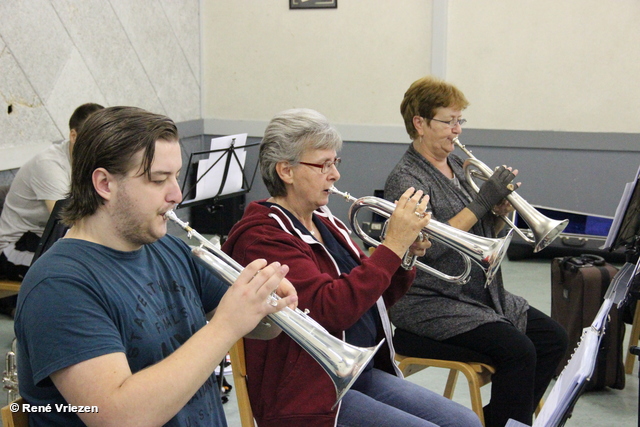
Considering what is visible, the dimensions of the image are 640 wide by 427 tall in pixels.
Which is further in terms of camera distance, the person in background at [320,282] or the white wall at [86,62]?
the white wall at [86,62]

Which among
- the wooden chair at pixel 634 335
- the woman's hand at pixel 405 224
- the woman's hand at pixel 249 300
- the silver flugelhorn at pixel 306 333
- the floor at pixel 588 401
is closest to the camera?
the woman's hand at pixel 249 300

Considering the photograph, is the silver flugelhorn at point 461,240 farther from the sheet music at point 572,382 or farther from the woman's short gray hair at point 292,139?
the sheet music at point 572,382

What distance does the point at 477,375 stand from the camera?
90.2 inches

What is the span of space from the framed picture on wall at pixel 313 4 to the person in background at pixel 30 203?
2970 millimetres

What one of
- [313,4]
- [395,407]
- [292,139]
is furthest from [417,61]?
[395,407]

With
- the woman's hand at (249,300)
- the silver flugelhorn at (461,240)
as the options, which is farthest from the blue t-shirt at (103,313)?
the silver flugelhorn at (461,240)

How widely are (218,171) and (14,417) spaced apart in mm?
3006

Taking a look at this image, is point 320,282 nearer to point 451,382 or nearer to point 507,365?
point 507,365

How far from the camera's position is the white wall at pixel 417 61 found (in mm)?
5273

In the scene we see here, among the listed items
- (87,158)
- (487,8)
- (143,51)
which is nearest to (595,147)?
(487,8)

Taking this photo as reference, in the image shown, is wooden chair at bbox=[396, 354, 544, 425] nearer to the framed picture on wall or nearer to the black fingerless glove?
the black fingerless glove

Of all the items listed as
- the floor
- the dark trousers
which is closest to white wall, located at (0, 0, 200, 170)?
the floor

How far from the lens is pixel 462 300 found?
2383 millimetres

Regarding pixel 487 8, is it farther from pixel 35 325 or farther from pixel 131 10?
pixel 35 325
